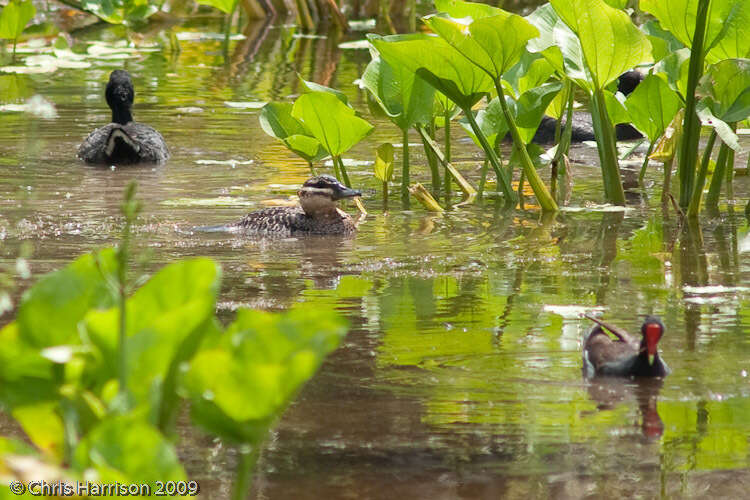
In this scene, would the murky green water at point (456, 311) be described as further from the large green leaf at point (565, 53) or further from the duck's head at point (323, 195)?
the large green leaf at point (565, 53)

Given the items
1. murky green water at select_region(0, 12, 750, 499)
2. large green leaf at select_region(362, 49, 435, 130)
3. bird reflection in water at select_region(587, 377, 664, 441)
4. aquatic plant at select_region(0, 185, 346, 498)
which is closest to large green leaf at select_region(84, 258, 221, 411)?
aquatic plant at select_region(0, 185, 346, 498)

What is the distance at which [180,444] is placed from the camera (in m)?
4.16

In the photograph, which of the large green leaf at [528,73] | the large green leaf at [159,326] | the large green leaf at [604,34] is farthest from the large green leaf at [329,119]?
the large green leaf at [159,326]

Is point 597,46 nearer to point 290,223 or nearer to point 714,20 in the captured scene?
point 714,20

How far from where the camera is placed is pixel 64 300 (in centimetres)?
263

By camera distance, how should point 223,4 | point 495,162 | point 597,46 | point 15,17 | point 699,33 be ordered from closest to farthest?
point 699,33, point 597,46, point 495,162, point 15,17, point 223,4

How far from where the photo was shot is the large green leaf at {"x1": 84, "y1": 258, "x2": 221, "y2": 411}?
2455 mm

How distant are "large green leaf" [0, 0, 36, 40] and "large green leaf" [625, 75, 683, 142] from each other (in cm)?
739

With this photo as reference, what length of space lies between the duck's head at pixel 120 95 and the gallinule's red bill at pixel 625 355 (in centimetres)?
669

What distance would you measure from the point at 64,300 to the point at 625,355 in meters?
2.78

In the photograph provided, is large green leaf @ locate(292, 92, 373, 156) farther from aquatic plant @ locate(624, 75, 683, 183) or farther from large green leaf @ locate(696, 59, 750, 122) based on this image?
large green leaf @ locate(696, 59, 750, 122)

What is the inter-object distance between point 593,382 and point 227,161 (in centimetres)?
577

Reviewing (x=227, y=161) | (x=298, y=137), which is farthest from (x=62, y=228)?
(x=227, y=161)

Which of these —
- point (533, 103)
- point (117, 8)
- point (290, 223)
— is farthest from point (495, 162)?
point (117, 8)
